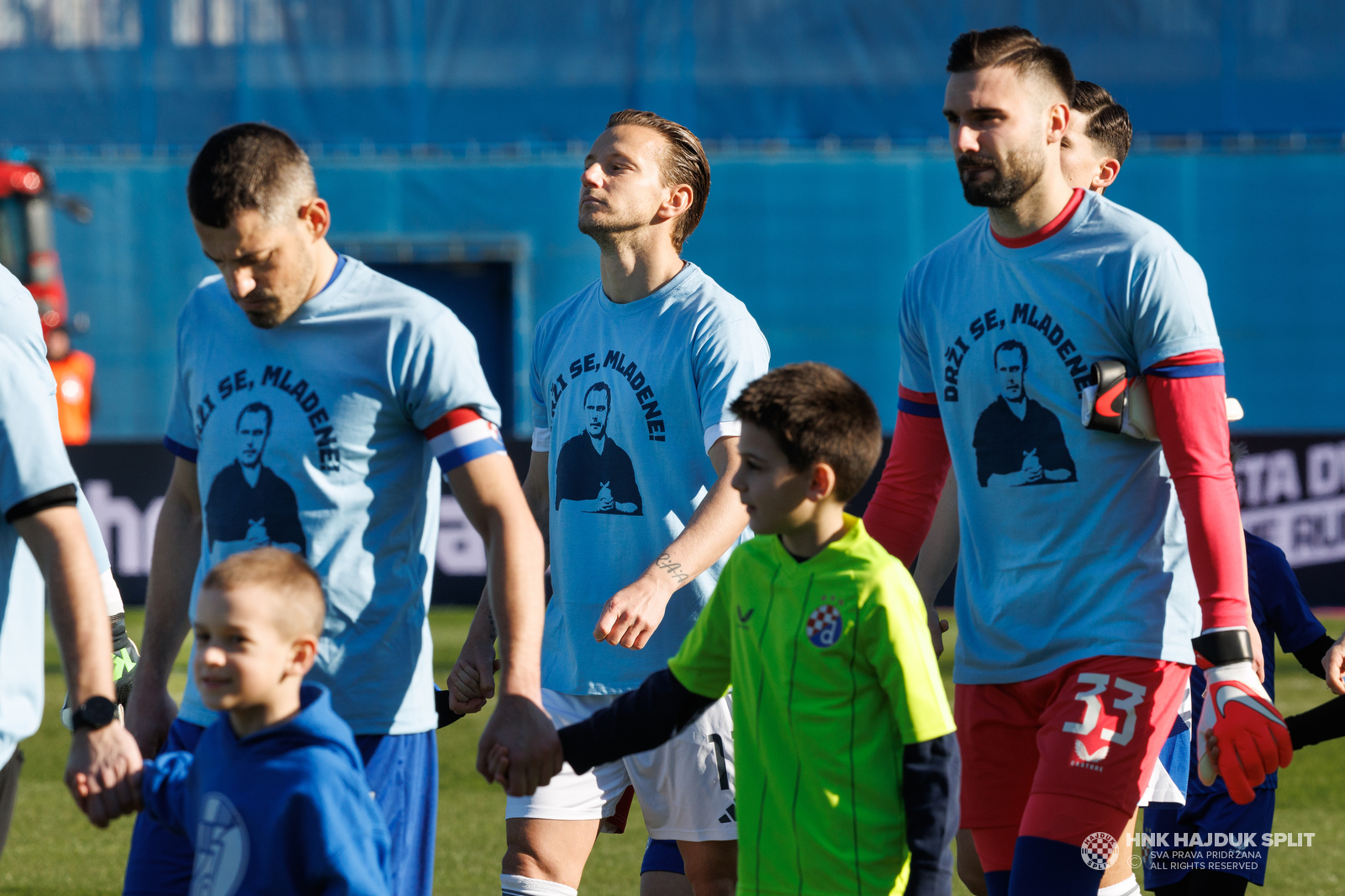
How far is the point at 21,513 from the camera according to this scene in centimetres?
295

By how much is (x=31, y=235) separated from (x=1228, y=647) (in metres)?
21.7

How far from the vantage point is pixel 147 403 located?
22.8 meters

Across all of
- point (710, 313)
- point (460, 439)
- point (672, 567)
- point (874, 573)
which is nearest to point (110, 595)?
point (672, 567)

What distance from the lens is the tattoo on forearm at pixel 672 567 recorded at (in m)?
3.86

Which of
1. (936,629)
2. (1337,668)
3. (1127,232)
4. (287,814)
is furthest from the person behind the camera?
(936,629)

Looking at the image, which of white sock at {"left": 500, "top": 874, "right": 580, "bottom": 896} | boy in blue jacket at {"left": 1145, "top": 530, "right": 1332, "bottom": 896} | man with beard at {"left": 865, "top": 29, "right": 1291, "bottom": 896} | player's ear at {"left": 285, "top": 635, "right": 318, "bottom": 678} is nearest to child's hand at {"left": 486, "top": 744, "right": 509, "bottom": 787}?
player's ear at {"left": 285, "top": 635, "right": 318, "bottom": 678}

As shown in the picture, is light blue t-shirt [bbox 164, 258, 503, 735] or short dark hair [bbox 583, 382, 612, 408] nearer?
light blue t-shirt [bbox 164, 258, 503, 735]

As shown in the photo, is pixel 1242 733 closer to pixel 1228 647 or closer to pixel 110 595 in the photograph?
pixel 1228 647

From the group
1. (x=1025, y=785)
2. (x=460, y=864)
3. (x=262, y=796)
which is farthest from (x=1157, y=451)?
(x=460, y=864)

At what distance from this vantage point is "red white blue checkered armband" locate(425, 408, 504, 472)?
3.11m

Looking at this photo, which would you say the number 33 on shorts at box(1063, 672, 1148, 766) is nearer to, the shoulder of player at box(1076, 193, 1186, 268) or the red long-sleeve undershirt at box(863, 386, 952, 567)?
the red long-sleeve undershirt at box(863, 386, 952, 567)

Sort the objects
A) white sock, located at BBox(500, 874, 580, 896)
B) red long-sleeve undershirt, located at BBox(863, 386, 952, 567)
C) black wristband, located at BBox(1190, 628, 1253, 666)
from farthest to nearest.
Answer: white sock, located at BBox(500, 874, 580, 896)
red long-sleeve undershirt, located at BBox(863, 386, 952, 567)
black wristband, located at BBox(1190, 628, 1253, 666)

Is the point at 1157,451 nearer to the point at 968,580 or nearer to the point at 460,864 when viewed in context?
the point at 968,580

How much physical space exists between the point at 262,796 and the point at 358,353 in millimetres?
860
